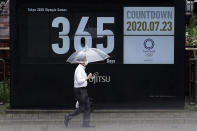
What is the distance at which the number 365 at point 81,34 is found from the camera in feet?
44.3

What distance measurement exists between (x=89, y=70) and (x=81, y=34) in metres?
0.85

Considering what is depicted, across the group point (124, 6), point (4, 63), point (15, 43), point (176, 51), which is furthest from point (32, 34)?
point (176, 51)

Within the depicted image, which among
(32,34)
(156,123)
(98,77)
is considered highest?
(32,34)

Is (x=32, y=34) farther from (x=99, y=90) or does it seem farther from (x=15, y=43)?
(x=99, y=90)

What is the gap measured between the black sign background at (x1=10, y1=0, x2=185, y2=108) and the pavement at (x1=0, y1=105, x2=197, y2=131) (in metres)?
0.19

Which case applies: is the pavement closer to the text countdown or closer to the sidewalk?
the sidewalk

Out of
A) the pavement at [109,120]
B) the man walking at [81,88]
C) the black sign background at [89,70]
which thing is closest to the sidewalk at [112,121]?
the pavement at [109,120]

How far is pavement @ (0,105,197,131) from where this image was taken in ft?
39.0

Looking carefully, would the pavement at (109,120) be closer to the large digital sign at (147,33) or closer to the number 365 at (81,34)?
the large digital sign at (147,33)

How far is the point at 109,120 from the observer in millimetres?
12609

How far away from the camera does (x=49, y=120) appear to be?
41.4 feet

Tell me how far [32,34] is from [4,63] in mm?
1343

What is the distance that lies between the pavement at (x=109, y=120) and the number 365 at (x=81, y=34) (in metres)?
1.45

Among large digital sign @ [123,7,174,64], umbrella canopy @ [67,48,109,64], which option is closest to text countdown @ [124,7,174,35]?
large digital sign @ [123,7,174,64]
